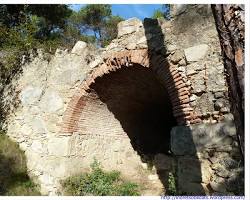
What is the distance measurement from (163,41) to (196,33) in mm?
614

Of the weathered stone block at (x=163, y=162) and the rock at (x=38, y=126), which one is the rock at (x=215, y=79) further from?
the rock at (x=38, y=126)

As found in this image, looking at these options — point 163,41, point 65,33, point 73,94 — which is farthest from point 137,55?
point 65,33

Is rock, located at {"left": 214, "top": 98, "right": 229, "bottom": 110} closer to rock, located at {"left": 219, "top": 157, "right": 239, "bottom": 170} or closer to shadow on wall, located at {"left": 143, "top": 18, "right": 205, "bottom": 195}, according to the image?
shadow on wall, located at {"left": 143, "top": 18, "right": 205, "bottom": 195}

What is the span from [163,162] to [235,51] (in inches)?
220

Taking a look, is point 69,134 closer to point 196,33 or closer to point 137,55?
point 137,55

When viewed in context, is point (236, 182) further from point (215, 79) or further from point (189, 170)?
point (215, 79)

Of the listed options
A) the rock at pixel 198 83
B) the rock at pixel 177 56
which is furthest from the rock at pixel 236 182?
the rock at pixel 177 56

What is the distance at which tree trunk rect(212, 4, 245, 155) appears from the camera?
2.59 meters

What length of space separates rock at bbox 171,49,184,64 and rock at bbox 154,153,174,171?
278cm

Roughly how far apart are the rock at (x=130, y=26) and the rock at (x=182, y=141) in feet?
6.99

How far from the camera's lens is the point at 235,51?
265 cm

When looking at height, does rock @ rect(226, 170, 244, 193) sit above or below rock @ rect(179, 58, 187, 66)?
below

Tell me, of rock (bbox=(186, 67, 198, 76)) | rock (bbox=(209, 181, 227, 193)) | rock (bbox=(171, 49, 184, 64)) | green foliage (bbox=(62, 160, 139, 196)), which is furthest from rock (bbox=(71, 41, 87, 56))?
rock (bbox=(209, 181, 227, 193))

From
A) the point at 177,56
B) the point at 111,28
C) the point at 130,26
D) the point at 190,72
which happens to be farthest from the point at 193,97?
the point at 111,28
